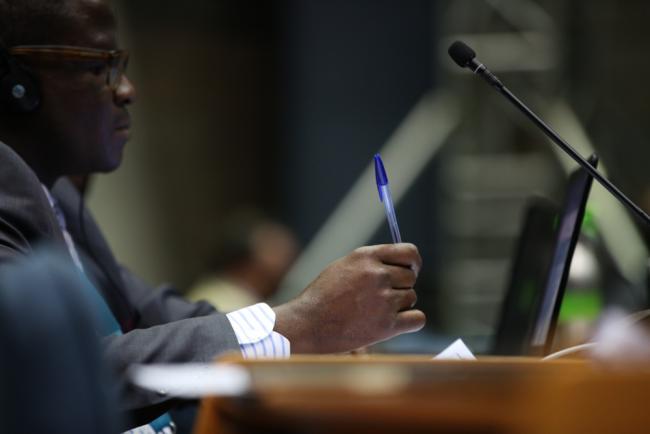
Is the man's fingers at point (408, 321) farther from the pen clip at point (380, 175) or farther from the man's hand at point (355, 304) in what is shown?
the pen clip at point (380, 175)

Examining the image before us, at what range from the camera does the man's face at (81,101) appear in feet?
5.20

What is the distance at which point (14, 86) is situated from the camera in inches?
60.8

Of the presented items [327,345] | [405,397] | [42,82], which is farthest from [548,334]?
[42,82]

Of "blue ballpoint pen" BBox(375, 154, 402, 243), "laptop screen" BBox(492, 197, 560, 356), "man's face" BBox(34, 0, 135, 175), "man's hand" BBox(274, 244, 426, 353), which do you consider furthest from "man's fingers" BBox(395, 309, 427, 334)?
"man's face" BBox(34, 0, 135, 175)

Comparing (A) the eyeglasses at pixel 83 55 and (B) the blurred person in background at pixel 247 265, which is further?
(B) the blurred person in background at pixel 247 265

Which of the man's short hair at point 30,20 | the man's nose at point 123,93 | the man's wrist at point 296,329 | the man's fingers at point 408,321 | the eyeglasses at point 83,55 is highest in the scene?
the man's short hair at point 30,20

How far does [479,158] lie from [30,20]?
301cm

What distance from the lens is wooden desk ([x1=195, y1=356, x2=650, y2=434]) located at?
0.78 m

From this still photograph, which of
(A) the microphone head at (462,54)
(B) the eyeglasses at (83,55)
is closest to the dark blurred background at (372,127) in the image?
(A) the microphone head at (462,54)

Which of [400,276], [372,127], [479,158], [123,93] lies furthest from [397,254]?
[372,127]

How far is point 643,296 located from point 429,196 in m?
2.91

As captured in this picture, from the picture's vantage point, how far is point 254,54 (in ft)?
18.2

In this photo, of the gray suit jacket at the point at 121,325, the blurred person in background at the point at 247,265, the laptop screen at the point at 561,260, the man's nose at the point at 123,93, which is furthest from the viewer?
the blurred person in background at the point at 247,265

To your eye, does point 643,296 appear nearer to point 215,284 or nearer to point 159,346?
point 159,346
